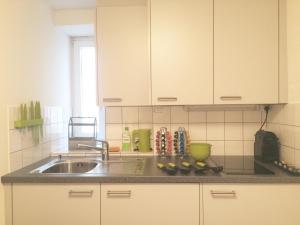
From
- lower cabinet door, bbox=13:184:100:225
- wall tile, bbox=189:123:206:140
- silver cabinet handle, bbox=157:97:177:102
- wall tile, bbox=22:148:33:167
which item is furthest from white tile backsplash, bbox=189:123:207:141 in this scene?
wall tile, bbox=22:148:33:167

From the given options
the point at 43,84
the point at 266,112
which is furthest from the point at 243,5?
the point at 43,84

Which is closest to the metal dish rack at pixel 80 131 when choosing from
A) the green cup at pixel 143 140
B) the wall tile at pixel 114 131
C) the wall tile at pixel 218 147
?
the wall tile at pixel 114 131

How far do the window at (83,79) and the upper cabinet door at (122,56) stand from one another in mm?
668

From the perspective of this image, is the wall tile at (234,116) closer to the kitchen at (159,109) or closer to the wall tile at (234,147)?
the kitchen at (159,109)

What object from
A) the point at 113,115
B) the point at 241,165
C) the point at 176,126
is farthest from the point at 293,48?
the point at 113,115

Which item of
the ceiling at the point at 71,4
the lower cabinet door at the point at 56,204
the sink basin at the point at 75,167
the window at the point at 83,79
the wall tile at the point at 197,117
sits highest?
the ceiling at the point at 71,4

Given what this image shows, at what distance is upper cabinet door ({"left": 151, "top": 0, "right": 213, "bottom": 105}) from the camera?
1.82 m

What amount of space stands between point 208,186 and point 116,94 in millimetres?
926

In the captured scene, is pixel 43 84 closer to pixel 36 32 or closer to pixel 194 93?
pixel 36 32

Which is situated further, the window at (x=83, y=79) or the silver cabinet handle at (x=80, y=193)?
the window at (x=83, y=79)

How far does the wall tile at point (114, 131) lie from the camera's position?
7.36 feet

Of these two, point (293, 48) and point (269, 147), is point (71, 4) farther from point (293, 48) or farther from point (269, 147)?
point (269, 147)

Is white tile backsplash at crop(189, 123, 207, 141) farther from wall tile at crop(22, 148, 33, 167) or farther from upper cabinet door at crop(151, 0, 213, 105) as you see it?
wall tile at crop(22, 148, 33, 167)

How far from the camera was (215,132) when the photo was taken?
7.11 ft
